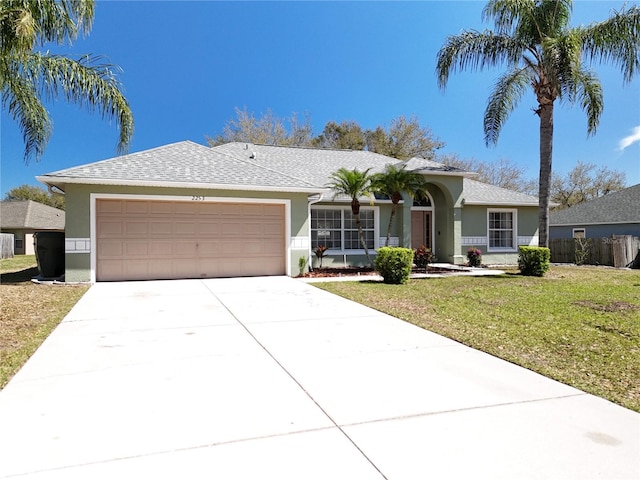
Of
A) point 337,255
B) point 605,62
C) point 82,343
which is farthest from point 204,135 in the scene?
point 82,343

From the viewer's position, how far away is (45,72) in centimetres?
979

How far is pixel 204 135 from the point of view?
33.8 meters

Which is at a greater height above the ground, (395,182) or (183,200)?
(395,182)

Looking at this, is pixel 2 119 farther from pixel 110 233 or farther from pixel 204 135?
pixel 204 135

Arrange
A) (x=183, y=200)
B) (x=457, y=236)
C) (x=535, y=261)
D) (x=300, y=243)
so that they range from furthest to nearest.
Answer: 1. (x=457, y=236)
2. (x=535, y=261)
3. (x=300, y=243)
4. (x=183, y=200)

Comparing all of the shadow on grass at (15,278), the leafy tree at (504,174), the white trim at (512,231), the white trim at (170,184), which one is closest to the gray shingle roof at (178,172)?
the white trim at (170,184)

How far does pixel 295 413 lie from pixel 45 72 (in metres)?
10.8

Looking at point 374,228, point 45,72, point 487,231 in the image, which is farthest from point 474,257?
point 45,72

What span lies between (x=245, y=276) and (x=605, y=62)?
1413 centimetres

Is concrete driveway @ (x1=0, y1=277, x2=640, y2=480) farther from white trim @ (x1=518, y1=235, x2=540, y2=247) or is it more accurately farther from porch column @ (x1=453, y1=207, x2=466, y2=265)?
white trim @ (x1=518, y1=235, x2=540, y2=247)

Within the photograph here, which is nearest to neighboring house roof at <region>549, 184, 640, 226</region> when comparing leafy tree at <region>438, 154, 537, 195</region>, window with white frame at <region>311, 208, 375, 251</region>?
leafy tree at <region>438, 154, 537, 195</region>

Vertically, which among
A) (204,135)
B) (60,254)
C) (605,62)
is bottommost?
(60,254)

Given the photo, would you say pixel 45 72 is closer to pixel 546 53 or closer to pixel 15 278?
→ pixel 15 278

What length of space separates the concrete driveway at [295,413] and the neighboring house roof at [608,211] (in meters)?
25.5
